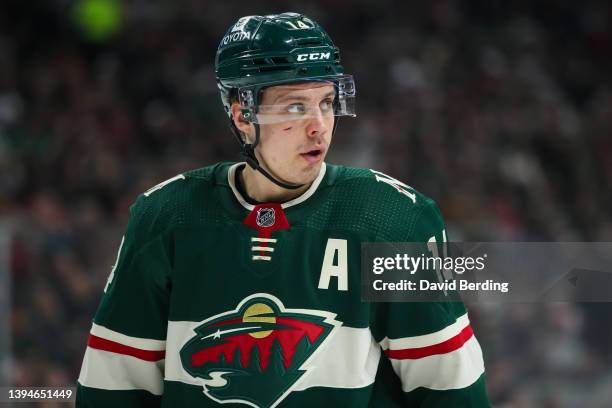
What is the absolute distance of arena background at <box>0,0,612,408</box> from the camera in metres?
3.75

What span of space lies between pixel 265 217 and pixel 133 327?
0.36 metres

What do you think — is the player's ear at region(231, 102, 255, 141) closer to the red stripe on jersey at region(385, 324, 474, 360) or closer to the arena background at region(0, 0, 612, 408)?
the red stripe on jersey at region(385, 324, 474, 360)

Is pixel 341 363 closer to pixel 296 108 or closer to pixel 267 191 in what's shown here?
pixel 267 191

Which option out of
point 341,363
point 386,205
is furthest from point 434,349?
point 386,205

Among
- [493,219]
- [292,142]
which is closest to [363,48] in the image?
[493,219]

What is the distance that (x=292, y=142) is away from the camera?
1958 mm

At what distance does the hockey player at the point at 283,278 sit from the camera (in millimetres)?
1903

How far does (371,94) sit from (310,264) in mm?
4368

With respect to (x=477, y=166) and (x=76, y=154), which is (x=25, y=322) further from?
(x=477, y=166)

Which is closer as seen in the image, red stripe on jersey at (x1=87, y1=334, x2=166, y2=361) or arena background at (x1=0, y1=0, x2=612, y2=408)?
red stripe on jersey at (x1=87, y1=334, x2=166, y2=361)

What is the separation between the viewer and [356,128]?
19.2 feet

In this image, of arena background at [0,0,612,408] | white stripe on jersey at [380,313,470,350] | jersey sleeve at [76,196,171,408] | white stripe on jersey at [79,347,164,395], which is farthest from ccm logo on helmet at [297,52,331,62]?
arena background at [0,0,612,408]

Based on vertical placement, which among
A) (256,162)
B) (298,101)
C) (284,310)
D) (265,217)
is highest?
(298,101)

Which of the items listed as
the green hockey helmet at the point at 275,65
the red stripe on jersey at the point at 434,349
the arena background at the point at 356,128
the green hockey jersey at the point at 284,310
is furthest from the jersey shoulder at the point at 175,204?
the arena background at the point at 356,128
